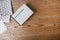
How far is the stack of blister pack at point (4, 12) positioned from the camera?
120 centimetres

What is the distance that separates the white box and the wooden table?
30 mm

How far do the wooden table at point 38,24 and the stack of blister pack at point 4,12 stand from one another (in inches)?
1.4

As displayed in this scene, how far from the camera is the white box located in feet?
3.97

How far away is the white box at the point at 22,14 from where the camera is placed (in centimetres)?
121

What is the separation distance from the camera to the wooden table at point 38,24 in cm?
118

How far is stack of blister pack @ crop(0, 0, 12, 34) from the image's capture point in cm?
120

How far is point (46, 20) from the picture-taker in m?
1.22

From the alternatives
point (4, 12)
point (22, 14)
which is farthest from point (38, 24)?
point (4, 12)

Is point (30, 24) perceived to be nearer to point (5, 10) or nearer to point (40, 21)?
point (40, 21)

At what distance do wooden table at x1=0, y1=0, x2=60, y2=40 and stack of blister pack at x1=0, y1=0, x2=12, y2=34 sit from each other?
0.12ft

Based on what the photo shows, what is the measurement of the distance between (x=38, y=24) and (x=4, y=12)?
0.32 m

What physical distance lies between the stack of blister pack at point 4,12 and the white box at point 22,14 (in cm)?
6

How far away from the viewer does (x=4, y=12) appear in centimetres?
123

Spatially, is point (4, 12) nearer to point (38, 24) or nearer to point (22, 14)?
point (22, 14)
